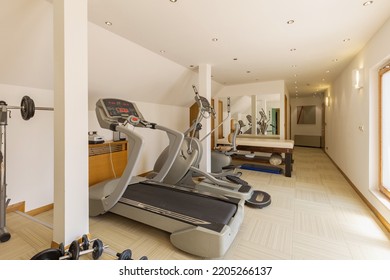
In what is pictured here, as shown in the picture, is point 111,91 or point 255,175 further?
point 255,175

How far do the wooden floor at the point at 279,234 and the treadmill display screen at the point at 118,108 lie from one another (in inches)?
52.5

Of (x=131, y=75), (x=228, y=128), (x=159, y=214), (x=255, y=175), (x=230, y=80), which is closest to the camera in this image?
(x=159, y=214)

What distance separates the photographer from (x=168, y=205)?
7.09 feet

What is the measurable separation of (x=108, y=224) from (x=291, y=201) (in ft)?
8.75

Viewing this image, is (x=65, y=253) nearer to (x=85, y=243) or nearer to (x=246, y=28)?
(x=85, y=243)

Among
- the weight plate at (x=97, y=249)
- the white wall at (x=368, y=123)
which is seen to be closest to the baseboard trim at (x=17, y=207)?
the weight plate at (x=97, y=249)

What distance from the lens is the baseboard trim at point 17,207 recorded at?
7.58ft

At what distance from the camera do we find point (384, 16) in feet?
7.43

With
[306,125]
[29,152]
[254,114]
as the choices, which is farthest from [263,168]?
[306,125]

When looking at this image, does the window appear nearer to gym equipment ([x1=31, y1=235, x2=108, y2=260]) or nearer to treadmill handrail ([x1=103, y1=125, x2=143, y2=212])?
treadmill handrail ([x1=103, y1=125, x2=143, y2=212])

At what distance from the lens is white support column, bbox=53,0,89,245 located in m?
1.54

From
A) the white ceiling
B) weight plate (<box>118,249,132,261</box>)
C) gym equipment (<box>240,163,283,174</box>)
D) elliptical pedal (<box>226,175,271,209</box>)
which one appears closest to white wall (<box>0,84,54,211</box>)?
the white ceiling

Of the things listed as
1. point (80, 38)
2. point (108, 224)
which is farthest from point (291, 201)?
point (80, 38)

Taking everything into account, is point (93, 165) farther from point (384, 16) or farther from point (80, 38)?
point (384, 16)
